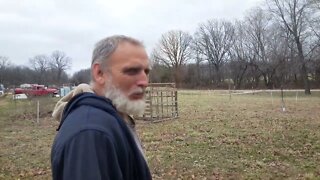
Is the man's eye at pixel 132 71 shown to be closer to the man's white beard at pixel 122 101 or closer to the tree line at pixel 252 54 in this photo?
the man's white beard at pixel 122 101

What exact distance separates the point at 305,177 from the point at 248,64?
72.9 m

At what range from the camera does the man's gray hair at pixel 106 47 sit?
1842mm

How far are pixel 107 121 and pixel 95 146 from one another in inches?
5.8

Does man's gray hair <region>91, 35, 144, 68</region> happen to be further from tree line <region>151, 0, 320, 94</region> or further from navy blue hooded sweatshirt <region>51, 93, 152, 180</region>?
tree line <region>151, 0, 320, 94</region>

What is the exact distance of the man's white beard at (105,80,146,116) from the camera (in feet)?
6.03

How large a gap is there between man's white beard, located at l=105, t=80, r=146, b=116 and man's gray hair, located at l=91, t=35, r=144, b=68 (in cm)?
12

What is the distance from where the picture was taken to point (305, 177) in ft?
25.0

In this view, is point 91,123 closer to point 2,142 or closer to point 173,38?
point 2,142

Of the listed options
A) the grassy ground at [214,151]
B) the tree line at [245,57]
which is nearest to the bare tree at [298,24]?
the tree line at [245,57]

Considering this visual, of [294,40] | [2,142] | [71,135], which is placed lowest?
[2,142]

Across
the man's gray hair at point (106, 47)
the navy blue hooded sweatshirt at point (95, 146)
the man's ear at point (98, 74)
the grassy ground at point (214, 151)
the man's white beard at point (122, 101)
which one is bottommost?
the grassy ground at point (214, 151)

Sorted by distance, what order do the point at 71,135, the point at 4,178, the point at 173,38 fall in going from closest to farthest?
1. the point at 71,135
2. the point at 4,178
3. the point at 173,38

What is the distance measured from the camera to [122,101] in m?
1.86

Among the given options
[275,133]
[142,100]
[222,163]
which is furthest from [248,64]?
[142,100]
